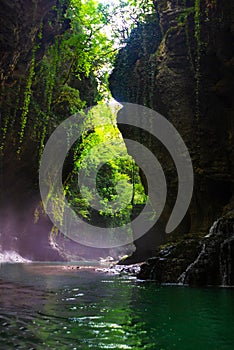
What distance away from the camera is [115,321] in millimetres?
4223

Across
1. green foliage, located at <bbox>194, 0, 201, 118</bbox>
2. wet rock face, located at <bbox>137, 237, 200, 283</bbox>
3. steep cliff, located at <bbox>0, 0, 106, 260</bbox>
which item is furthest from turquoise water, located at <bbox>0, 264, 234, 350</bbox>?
green foliage, located at <bbox>194, 0, 201, 118</bbox>

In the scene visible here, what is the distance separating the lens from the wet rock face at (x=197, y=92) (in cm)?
1345

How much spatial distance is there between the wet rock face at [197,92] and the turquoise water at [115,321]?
23.6 ft

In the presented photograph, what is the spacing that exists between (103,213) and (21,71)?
24.3 metres

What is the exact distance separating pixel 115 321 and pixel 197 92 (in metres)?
11.1


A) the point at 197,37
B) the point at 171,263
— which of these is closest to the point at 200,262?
the point at 171,263

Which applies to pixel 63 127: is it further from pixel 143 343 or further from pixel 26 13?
pixel 143 343

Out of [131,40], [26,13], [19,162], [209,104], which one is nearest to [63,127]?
[19,162]

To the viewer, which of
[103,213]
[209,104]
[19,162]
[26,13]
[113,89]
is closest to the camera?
[26,13]

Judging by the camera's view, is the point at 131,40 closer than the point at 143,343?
No

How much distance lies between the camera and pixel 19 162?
1950cm

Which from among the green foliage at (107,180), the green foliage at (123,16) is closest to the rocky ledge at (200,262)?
the green foliage at (123,16)

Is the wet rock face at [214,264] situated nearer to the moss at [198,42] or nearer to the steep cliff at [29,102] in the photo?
the moss at [198,42]

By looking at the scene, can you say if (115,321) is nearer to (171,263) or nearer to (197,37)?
(171,263)
